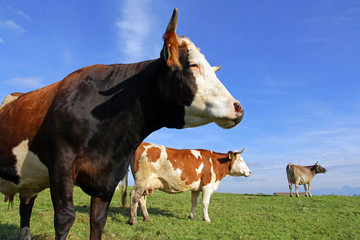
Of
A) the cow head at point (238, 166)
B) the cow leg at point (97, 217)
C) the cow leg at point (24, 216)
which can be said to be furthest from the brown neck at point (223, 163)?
the cow leg at point (97, 217)

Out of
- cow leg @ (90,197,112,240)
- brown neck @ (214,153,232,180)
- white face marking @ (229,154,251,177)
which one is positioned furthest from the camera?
white face marking @ (229,154,251,177)

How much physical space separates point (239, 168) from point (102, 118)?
12073mm

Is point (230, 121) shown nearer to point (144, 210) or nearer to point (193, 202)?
point (144, 210)

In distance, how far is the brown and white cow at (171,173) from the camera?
9.99 metres

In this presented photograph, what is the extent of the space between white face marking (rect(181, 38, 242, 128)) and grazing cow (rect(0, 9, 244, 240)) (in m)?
0.01

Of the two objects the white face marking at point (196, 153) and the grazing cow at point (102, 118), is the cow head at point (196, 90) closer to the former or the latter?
the grazing cow at point (102, 118)

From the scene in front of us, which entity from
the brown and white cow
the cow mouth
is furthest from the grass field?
the cow mouth

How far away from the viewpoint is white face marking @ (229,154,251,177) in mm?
14023

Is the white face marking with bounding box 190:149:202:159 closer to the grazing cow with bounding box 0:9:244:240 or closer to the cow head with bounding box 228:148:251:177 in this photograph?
the cow head with bounding box 228:148:251:177

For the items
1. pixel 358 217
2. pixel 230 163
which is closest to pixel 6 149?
pixel 230 163

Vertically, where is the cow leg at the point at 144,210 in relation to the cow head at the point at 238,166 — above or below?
below

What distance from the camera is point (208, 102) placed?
2.96m

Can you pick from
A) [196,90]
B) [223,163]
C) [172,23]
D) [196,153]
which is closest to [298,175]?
[223,163]

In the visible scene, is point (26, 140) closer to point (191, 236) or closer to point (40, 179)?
point (40, 179)
